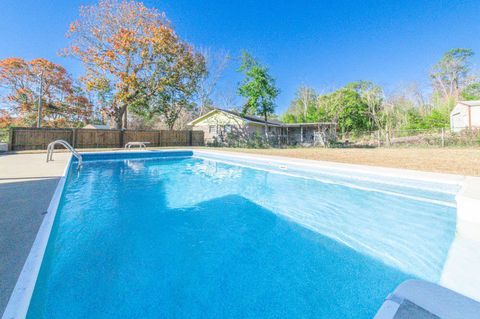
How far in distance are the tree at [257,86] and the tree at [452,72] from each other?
2411 centimetres

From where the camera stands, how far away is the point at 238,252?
9.07ft

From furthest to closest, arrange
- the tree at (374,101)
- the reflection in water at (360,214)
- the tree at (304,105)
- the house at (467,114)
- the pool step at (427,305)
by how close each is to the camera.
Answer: the tree at (304,105)
the tree at (374,101)
the house at (467,114)
the reflection in water at (360,214)
the pool step at (427,305)

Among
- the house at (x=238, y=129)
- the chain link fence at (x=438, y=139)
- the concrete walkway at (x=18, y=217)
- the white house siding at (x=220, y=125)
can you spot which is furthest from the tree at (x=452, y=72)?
the concrete walkway at (x=18, y=217)

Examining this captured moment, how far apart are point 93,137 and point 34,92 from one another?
1124cm

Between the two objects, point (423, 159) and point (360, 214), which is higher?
point (423, 159)

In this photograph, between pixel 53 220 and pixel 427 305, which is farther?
pixel 53 220

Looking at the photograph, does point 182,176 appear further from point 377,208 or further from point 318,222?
point 377,208

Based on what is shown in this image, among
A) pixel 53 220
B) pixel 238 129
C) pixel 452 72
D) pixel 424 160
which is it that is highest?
pixel 452 72

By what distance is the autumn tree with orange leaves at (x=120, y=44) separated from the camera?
1439 centimetres

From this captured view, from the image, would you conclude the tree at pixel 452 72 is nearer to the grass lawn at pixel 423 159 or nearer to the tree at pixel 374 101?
the tree at pixel 374 101

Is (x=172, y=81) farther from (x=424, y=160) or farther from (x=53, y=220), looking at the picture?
(x=424, y=160)

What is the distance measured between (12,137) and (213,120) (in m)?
13.5

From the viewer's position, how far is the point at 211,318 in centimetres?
178

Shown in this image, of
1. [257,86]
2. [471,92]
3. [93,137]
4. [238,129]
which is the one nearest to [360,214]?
[257,86]
